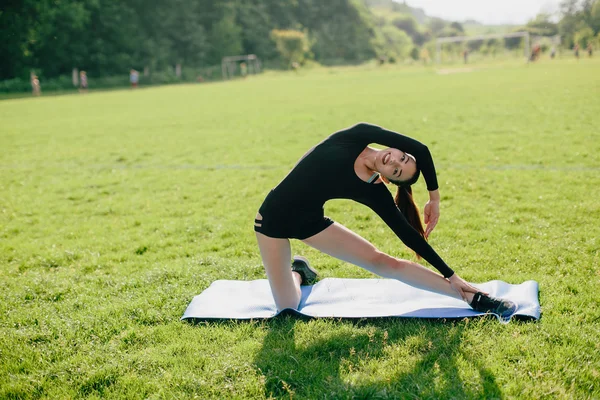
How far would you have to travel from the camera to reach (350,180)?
3719mm

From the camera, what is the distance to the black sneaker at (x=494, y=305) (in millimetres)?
3945

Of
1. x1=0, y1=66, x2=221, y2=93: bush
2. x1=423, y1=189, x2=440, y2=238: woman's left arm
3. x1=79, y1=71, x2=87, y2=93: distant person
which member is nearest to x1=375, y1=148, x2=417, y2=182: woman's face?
x1=423, y1=189, x2=440, y2=238: woman's left arm

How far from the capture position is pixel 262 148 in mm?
12070

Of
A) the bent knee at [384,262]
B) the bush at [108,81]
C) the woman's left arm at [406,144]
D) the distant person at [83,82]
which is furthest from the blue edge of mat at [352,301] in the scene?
the bush at [108,81]

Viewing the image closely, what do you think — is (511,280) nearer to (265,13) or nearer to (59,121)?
(59,121)

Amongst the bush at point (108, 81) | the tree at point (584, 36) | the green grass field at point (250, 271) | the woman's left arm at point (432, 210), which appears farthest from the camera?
the bush at point (108, 81)

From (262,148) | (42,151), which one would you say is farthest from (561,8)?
(42,151)

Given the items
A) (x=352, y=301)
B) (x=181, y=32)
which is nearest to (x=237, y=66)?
(x=181, y=32)

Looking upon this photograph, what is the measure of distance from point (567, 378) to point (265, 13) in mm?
80647

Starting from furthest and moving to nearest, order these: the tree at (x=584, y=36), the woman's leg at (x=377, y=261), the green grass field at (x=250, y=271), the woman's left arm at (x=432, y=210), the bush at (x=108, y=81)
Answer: the bush at (x=108, y=81)
the tree at (x=584, y=36)
the woman's leg at (x=377, y=261)
the woman's left arm at (x=432, y=210)
the green grass field at (x=250, y=271)

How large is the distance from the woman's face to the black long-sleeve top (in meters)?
0.04

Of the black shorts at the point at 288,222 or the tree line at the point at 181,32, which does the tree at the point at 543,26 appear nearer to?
the tree line at the point at 181,32

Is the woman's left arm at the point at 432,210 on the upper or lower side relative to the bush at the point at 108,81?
lower

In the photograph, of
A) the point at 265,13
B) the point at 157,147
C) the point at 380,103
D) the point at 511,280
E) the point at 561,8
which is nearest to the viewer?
the point at 511,280
